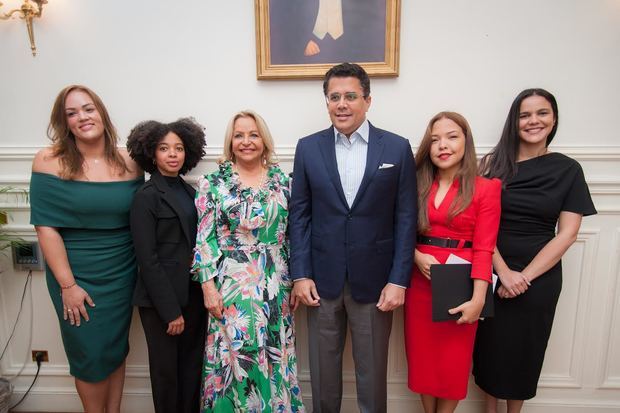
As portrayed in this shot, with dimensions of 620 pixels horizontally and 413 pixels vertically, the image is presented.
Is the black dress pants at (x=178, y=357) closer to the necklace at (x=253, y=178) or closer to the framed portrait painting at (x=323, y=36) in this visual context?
the necklace at (x=253, y=178)

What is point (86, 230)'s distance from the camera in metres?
1.62

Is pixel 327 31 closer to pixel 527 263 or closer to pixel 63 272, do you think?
pixel 527 263

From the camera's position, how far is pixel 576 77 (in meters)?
1.82

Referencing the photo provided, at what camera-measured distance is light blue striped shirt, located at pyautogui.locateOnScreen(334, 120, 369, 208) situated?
1.52 metres

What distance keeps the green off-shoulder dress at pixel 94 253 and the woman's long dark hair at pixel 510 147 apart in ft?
5.59

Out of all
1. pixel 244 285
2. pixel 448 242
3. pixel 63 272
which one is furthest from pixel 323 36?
pixel 63 272

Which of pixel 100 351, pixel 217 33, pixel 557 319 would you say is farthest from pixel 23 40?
pixel 557 319

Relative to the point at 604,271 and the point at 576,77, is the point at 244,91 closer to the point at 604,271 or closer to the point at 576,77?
the point at 576,77

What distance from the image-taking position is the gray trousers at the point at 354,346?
158 centimetres

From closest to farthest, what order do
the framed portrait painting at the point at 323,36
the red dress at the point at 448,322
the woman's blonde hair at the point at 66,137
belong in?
the red dress at the point at 448,322, the woman's blonde hair at the point at 66,137, the framed portrait painting at the point at 323,36

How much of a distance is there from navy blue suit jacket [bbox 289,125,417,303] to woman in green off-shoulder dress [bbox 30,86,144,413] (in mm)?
833

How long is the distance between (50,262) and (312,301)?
1192mm

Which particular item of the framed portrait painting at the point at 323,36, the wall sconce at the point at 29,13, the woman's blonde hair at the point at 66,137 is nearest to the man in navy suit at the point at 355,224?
the framed portrait painting at the point at 323,36

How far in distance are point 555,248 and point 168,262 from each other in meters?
1.74
